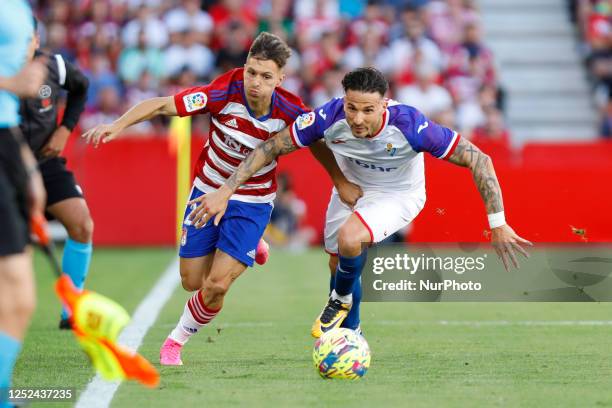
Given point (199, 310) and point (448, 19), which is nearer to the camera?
point (199, 310)

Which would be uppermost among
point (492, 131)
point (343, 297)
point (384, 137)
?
point (384, 137)

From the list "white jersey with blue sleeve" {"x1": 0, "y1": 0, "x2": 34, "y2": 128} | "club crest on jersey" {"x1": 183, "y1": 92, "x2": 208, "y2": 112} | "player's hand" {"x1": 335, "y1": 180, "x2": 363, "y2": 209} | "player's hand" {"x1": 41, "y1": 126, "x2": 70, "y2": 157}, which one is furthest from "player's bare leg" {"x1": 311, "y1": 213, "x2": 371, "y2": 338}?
"white jersey with blue sleeve" {"x1": 0, "y1": 0, "x2": 34, "y2": 128}

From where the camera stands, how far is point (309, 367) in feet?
23.4

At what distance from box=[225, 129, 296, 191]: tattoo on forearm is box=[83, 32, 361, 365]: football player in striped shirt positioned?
163 mm

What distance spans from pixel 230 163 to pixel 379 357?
1644 millimetres

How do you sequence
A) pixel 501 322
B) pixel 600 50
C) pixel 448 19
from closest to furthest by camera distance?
pixel 501 322 < pixel 448 19 < pixel 600 50

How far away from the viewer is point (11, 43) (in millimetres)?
5164

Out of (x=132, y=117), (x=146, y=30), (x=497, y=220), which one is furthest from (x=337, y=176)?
(x=146, y=30)

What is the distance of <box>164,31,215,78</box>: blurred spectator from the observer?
18.1 metres

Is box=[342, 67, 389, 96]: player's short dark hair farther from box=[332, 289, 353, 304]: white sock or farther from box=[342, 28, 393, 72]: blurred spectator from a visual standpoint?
box=[342, 28, 393, 72]: blurred spectator

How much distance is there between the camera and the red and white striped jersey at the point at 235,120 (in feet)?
24.7

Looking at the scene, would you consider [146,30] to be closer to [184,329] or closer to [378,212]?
[378,212]

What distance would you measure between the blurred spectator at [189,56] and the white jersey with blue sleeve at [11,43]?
508 inches

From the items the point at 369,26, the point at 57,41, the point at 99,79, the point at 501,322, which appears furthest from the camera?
the point at 369,26
